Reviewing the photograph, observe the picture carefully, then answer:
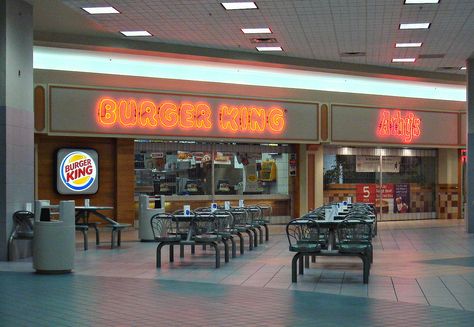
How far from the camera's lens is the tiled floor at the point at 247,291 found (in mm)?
7766

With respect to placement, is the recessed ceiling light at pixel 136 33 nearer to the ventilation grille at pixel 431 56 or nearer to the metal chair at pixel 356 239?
the ventilation grille at pixel 431 56

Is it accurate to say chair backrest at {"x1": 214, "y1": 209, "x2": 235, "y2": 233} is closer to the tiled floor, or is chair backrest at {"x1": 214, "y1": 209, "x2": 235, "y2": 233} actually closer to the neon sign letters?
the tiled floor

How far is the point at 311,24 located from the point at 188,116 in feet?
18.2

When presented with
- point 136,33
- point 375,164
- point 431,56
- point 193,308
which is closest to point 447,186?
point 375,164

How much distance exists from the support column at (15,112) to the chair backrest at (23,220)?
0.13 meters

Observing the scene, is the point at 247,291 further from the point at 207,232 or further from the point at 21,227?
the point at 21,227

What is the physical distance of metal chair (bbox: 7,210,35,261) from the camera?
13.8m

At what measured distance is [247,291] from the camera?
31.6 feet

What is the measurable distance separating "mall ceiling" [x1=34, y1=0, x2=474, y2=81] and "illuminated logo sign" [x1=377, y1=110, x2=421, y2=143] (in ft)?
8.90

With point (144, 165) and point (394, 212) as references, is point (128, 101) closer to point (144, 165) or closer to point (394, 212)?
point (144, 165)

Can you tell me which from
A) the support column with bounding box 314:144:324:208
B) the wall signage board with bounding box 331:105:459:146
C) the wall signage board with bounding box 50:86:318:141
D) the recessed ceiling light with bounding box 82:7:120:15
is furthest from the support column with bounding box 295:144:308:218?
the recessed ceiling light with bounding box 82:7:120:15

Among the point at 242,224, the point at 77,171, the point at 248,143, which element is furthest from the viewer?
the point at 248,143

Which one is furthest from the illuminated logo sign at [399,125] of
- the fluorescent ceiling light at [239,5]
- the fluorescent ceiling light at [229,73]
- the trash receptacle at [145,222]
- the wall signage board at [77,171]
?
the fluorescent ceiling light at [239,5]

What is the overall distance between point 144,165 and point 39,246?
963 cm
